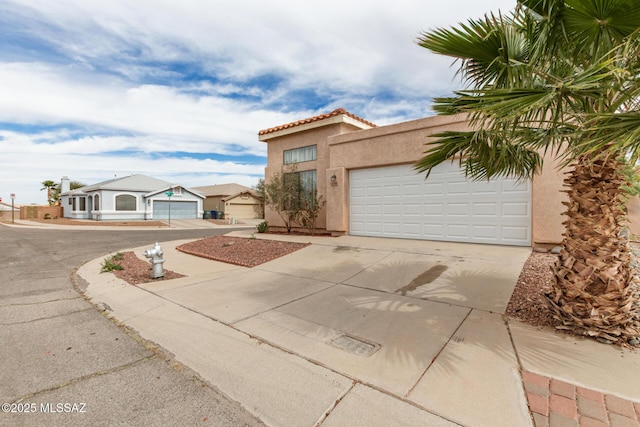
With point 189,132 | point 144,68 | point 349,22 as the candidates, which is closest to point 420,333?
point 349,22

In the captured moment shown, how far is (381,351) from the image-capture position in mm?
3270

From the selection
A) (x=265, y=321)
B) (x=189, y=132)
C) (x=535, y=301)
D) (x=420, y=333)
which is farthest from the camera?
(x=189, y=132)

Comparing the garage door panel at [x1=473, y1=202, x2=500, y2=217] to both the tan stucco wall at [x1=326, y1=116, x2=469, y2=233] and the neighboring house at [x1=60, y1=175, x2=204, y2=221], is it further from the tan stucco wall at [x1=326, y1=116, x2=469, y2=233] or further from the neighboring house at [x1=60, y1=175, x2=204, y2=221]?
the neighboring house at [x1=60, y1=175, x2=204, y2=221]

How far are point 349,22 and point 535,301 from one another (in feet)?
23.1

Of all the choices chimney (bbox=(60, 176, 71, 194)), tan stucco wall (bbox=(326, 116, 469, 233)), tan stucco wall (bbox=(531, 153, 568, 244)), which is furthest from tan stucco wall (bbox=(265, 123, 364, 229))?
chimney (bbox=(60, 176, 71, 194))

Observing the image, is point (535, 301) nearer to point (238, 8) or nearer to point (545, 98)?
point (545, 98)

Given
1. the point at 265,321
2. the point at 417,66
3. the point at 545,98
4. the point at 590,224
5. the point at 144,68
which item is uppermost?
the point at 144,68

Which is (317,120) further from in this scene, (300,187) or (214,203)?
(214,203)

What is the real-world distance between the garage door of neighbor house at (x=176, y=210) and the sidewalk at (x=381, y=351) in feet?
85.5

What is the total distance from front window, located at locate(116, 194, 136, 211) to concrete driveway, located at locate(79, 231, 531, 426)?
24055mm

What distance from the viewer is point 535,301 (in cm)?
452

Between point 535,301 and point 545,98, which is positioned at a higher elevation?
point 545,98

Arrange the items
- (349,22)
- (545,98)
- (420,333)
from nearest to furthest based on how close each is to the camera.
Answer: (545,98) < (420,333) < (349,22)

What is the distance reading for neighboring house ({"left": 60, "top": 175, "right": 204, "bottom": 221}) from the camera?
27016mm
